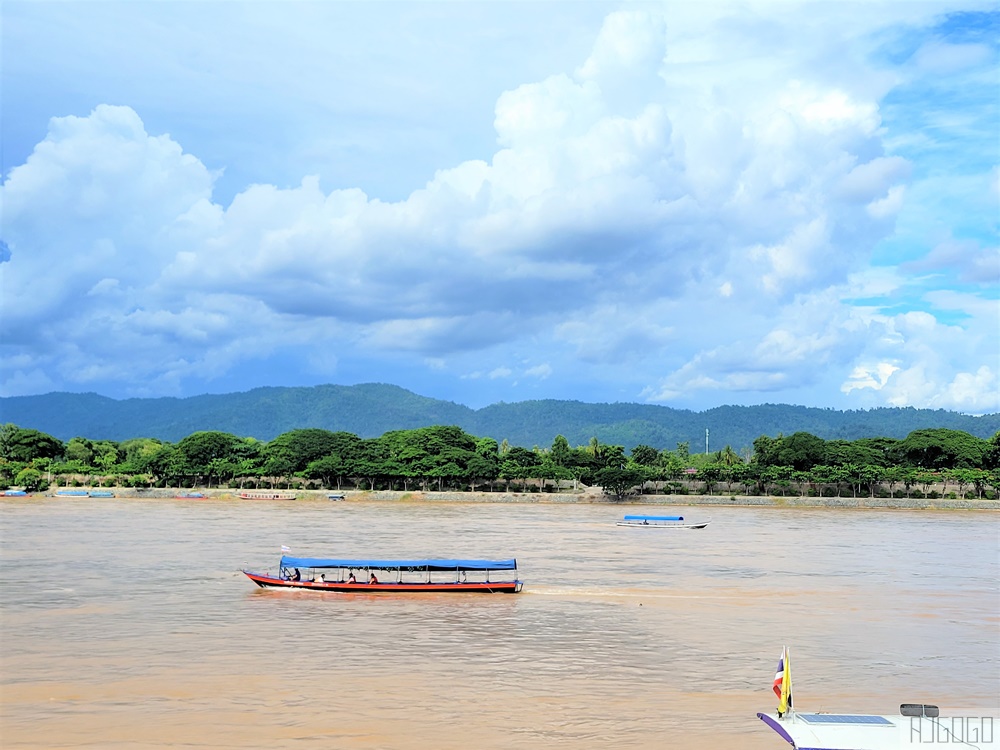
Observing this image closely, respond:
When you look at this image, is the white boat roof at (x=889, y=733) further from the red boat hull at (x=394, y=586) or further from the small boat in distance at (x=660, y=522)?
the small boat in distance at (x=660, y=522)

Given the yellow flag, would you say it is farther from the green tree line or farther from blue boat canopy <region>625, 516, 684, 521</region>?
the green tree line

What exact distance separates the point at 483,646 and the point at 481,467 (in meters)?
68.7

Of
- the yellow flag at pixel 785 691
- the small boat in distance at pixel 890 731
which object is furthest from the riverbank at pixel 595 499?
the small boat in distance at pixel 890 731

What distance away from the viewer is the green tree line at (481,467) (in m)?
85.4

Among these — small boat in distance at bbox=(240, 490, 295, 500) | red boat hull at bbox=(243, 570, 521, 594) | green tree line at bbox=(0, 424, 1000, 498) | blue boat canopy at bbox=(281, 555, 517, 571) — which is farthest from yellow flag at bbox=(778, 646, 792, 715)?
small boat in distance at bbox=(240, 490, 295, 500)

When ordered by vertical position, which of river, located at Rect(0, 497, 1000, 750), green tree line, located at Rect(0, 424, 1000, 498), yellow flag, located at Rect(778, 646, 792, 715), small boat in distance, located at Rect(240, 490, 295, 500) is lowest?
river, located at Rect(0, 497, 1000, 750)

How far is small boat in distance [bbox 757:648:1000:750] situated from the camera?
1034cm

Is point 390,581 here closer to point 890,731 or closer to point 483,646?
point 483,646

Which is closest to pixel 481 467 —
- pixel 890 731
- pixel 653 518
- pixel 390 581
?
pixel 653 518

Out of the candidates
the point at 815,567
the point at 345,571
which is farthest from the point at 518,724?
the point at 815,567

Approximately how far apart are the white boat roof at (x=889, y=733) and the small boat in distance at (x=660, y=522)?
47.1 m

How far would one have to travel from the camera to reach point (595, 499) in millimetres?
85562

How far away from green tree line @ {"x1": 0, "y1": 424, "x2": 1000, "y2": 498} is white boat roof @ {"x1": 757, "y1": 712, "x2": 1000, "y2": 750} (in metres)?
71.6

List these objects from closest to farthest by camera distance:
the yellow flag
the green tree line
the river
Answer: the yellow flag → the river → the green tree line
